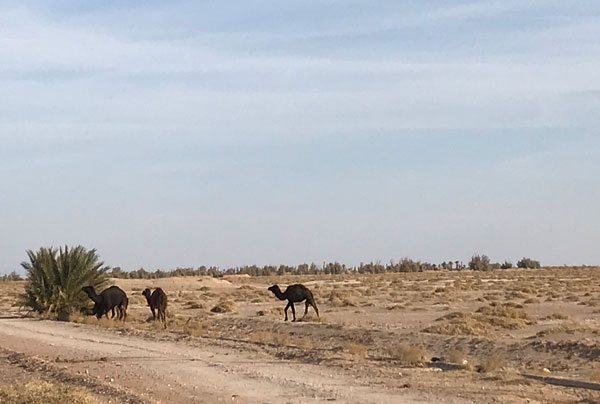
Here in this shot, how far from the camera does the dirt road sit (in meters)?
15.0

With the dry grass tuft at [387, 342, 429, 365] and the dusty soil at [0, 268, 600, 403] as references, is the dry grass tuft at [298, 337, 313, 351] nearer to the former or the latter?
the dusty soil at [0, 268, 600, 403]

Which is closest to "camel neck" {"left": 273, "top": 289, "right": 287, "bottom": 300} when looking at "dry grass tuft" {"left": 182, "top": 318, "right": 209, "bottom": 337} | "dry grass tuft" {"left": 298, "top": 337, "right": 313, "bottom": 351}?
"dry grass tuft" {"left": 182, "top": 318, "right": 209, "bottom": 337}

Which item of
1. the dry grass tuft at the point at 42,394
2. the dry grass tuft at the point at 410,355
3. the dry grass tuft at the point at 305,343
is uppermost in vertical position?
the dry grass tuft at the point at 305,343

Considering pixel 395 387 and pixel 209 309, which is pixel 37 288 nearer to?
pixel 209 309

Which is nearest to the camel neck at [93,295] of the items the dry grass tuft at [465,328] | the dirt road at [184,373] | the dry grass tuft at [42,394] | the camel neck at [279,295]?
the camel neck at [279,295]

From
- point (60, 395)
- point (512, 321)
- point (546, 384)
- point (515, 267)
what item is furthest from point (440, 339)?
point (515, 267)

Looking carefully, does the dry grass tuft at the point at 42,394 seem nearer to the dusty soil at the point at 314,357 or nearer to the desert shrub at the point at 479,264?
the dusty soil at the point at 314,357

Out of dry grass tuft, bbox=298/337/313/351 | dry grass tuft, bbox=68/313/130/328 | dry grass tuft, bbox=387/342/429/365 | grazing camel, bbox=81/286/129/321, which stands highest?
grazing camel, bbox=81/286/129/321

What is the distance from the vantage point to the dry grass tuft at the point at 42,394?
45.6ft

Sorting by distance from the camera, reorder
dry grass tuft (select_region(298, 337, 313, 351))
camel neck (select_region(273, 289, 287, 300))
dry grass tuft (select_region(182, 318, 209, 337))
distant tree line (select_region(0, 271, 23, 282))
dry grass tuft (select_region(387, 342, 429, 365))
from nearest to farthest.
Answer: dry grass tuft (select_region(387, 342, 429, 365)) < dry grass tuft (select_region(298, 337, 313, 351)) < dry grass tuft (select_region(182, 318, 209, 337)) < camel neck (select_region(273, 289, 287, 300)) < distant tree line (select_region(0, 271, 23, 282))

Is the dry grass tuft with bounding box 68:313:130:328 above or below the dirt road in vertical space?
above

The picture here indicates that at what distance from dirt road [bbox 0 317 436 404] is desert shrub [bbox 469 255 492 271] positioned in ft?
→ 372

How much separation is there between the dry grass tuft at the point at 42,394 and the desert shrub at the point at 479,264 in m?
124

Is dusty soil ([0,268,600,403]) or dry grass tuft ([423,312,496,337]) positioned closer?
dusty soil ([0,268,600,403])
